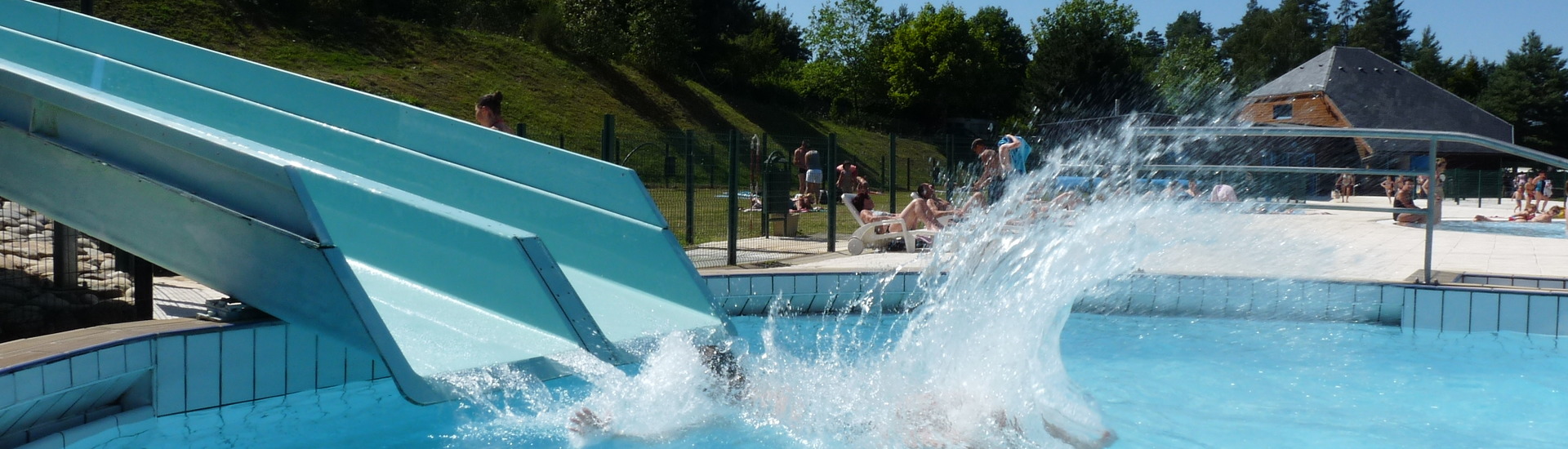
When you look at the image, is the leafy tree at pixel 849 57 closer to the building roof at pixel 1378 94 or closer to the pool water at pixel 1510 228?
the building roof at pixel 1378 94

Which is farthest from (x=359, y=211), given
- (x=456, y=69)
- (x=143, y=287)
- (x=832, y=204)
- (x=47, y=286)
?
(x=456, y=69)

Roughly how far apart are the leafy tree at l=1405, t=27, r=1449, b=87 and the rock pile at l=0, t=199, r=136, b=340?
72.4 meters

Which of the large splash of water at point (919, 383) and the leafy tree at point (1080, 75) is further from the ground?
the leafy tree at point (1080, 75)

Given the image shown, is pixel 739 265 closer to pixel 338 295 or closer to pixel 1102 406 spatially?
pixel 1102 406

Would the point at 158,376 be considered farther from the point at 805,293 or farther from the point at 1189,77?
the point at 1189,77

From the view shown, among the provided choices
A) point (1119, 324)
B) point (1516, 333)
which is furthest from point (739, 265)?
point (1516, 333)

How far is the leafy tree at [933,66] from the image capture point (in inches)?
2346

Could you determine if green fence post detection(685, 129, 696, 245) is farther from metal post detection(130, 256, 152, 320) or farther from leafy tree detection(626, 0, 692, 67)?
leafy tree detection(626, 0, 692, 67)

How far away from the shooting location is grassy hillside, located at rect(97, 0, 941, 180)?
95.2 ft

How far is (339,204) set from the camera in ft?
13.3

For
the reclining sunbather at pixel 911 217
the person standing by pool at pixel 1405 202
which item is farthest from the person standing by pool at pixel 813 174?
the person standing by pool at pixel 1405 202

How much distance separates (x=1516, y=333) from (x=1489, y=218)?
14983mm

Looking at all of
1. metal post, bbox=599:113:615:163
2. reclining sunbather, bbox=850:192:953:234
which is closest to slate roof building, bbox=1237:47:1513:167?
reclining sunbather, bbox=850:192:953:234

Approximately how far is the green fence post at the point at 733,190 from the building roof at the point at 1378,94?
1478 inches
